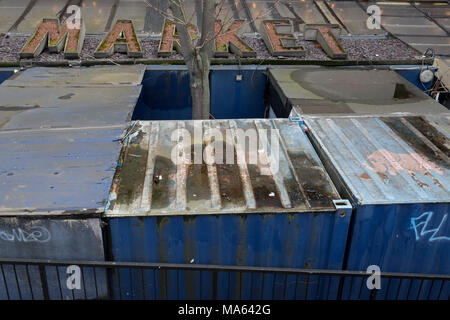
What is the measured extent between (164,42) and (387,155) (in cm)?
780

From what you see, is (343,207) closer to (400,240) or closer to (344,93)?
(400,240)

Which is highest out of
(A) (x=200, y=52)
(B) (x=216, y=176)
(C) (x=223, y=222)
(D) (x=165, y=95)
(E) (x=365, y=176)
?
(A) (x=200, y=52)

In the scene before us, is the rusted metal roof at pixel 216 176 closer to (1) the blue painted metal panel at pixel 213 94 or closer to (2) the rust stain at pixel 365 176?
(2) the rust stain at pixel 365 176

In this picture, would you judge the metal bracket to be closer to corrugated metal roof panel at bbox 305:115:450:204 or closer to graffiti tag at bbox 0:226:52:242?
corrugated metal roof panel at bbox 305:115:450:204

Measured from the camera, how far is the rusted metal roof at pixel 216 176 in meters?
5.29

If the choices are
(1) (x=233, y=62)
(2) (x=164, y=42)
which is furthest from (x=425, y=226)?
(2) (x=164, y=42)

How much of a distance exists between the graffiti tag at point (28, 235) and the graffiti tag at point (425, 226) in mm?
4584

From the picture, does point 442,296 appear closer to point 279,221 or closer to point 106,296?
point 279,221

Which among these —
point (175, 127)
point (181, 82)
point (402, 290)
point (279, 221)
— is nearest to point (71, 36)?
point (181, 82)

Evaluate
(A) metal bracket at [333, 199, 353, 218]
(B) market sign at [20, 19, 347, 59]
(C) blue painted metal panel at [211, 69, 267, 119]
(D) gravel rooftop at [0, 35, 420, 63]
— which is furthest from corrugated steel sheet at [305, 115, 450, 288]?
(D) gravel rooftop at [0, 35, 420, 63]

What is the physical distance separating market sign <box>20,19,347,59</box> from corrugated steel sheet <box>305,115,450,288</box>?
568 cm

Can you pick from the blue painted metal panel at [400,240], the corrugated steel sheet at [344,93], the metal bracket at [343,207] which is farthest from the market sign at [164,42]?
the blue painted metal panel at [400,240]

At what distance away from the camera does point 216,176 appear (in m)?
5.92

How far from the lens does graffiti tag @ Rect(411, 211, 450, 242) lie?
5363 millimetres
